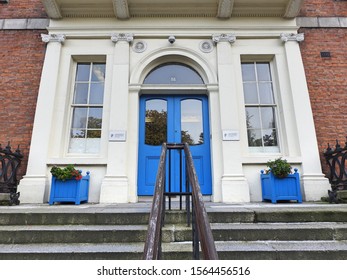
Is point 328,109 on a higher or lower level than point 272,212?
higher

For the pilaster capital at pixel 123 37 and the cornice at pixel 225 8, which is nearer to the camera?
the cornice at pixel 225 8

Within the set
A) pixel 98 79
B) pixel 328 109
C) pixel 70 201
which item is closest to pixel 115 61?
pixel 98 79

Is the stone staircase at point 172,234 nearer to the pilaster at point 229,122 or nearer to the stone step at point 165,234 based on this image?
the stone step at point 165,234

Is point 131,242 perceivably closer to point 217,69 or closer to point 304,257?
point 304,257

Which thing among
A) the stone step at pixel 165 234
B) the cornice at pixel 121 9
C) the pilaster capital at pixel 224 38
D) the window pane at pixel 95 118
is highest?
the cornice at pixel 121 9

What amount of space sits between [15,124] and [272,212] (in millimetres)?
5469

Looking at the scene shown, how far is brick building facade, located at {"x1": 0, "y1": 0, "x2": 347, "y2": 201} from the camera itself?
521 centimetres

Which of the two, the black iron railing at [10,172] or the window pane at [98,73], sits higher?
the window pane at [98,73]

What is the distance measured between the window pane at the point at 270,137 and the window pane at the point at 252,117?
0.24 metres

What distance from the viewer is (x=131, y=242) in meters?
2.60

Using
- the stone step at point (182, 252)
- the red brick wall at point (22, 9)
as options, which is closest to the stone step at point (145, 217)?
the stone step at point (182, 252)

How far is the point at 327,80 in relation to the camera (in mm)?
5484

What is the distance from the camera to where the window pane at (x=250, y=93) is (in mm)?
5551

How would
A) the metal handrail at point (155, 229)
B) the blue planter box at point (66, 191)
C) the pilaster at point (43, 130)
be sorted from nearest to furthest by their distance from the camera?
the metal handrail at point (155, 229) < the blue planter box at point (66, 191) < the pilaster at point (43, 130)
